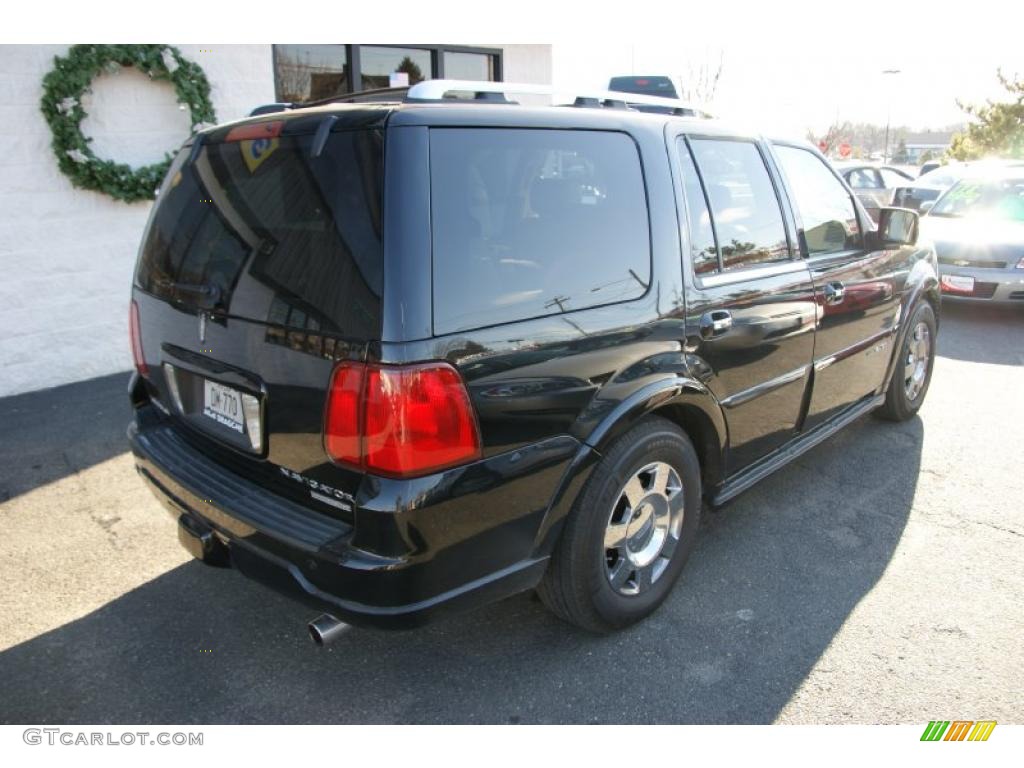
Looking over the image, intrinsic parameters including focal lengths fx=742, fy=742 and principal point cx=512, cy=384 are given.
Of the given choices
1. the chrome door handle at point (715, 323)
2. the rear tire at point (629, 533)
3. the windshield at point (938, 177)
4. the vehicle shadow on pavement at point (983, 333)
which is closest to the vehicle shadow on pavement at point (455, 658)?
the rear tire at point (629, 533)

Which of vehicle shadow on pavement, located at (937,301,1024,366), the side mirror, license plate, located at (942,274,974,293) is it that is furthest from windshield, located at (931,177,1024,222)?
the side mirror

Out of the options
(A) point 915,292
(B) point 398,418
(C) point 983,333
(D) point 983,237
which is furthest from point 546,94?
(D) point 983,237

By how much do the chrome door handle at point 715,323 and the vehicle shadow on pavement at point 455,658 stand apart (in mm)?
1068

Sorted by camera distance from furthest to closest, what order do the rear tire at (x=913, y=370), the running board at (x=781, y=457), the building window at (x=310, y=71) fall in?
the building window at (x=310, y=71)
the rear tire at (x=913, y=370)
the running board at (x=781, y=457)

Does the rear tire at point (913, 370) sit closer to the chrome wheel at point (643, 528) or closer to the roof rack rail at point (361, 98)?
the chrome wheel at point (643, 528)

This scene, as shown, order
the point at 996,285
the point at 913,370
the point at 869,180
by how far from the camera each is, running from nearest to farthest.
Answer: the point at 913,370 < the point at 996,285 < the point at 869,180

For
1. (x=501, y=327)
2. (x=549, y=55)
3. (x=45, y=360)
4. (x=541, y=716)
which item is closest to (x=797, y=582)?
(x=541, y=716)

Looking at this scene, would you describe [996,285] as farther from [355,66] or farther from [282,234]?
[282,234]

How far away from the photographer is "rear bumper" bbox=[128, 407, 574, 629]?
6.64 feet

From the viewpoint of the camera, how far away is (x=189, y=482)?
2500mm

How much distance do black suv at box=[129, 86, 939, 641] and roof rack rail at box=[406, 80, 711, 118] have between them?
0.19 feet

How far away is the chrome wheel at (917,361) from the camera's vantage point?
15.3 feet

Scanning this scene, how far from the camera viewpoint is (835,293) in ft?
11.8

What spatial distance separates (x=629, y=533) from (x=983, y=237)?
7.52 m
